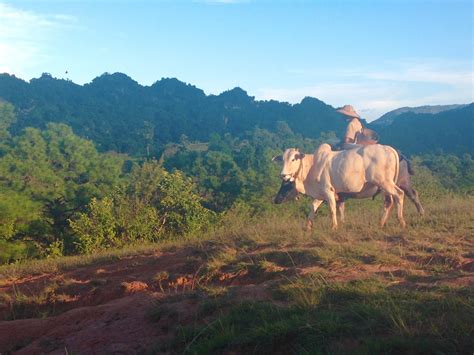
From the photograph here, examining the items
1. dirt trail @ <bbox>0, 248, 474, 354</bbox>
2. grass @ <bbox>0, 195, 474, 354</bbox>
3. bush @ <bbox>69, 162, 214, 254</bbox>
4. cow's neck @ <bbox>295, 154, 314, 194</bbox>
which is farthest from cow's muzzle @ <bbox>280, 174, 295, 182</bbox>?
bush @ <bbox>69, 162, 214, 254</bbox>

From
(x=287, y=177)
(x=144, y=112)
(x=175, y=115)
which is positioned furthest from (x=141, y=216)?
(x=144, y=112)

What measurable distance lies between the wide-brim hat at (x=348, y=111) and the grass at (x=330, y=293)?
2.56 m

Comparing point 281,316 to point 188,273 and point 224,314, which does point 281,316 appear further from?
point 188,273

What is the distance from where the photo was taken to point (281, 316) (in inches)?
168

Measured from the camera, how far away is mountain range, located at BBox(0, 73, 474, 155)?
231 ft

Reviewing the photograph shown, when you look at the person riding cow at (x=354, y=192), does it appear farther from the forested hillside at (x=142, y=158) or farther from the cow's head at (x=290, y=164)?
the forested hillside at (x=142, y=158)

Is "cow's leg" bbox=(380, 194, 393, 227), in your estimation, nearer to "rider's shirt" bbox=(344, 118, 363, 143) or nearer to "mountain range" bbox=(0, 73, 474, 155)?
"rider's shirt" bbox=(344, 118, 363, 143)

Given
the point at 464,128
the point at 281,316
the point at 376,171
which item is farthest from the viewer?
the point at 464,128

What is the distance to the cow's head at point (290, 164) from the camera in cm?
910

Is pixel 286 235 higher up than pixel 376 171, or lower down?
lower down

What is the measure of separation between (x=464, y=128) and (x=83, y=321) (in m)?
69.6

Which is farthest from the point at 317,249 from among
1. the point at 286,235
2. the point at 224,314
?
the point at 224,314

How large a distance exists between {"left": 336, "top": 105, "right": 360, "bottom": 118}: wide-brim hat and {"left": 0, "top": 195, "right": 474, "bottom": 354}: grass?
2559 millimetres

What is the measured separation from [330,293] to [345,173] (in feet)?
14.4
